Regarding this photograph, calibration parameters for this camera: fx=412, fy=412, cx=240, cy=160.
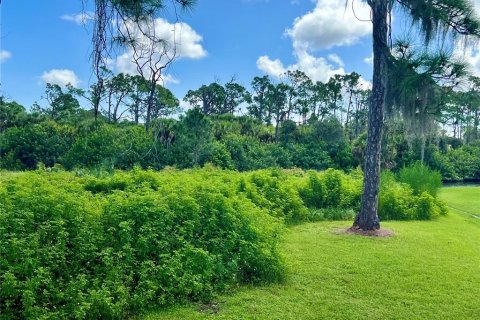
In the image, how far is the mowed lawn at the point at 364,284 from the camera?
14.5 ft

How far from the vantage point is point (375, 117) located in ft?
27.9

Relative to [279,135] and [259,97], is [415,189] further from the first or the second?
[259,97]

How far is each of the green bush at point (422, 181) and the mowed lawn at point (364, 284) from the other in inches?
185

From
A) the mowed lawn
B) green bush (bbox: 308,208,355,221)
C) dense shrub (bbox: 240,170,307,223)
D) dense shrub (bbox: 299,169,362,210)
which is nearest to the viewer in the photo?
the mowed lawn

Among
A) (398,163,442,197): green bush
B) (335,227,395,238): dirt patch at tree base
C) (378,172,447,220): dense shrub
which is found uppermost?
(398,163,442,197): green bush

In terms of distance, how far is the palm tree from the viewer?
7320 mm

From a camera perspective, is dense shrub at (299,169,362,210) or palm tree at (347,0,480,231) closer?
palm tree at (347,0,480,231)

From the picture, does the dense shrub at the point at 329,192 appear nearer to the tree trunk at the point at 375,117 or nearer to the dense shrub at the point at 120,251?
A: the tree trunk at the point at 375,117

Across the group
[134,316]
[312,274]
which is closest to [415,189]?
[312,274]

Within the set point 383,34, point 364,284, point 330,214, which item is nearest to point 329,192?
point 330,214

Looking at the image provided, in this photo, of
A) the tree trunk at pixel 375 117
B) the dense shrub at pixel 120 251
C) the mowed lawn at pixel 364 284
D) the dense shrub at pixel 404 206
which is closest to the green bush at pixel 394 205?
the dense shrub at pixel 404 206

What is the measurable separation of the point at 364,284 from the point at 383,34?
5330mm

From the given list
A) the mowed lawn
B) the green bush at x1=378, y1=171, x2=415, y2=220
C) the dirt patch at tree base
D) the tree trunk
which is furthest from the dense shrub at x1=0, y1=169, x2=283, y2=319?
the green bush at x1=378, y1=171, x2=415, y2=220

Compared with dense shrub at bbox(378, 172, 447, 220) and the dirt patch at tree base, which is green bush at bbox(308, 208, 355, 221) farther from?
the dirt patch at tree base
